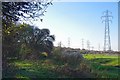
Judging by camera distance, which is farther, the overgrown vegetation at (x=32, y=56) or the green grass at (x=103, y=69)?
the green grass at (x=103, y=69)

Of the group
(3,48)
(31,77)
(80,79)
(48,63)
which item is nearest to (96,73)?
(80,79)

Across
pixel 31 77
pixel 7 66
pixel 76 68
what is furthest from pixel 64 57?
pixel 7 66

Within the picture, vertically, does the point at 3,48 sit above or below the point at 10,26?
below

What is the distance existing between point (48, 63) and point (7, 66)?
698 centimetres

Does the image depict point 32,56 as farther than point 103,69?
Yes

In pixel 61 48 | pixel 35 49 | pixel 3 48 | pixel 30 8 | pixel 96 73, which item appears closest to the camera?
pixel 30 8

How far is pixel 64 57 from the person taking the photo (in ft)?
50.0

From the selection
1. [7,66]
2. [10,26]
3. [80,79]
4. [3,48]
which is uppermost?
[10,26]

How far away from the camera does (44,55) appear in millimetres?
18375

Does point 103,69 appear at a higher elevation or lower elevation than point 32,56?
lower

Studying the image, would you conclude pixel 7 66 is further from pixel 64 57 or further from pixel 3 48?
pixel 64 57

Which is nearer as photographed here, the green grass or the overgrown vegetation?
the overgrown vegetation

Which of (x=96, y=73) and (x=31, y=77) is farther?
(x=96, y=73)

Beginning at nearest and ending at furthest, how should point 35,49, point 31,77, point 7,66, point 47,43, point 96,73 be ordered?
point 7,66 < point 31,77 < point 96,73 < point 35,49 < point 47,43
